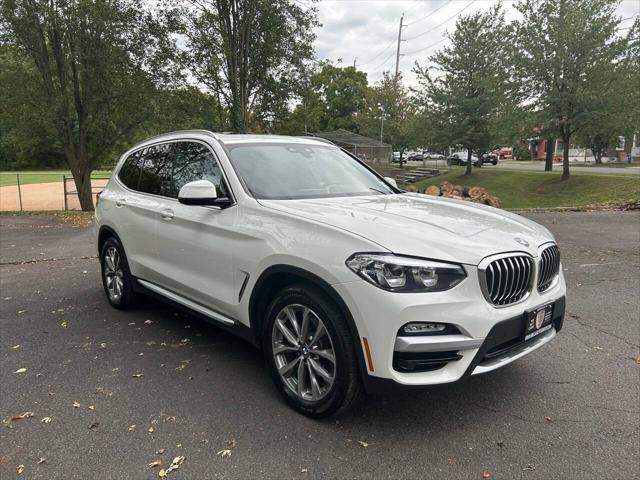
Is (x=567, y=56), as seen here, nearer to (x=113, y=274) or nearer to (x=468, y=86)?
(x=468, y=86)

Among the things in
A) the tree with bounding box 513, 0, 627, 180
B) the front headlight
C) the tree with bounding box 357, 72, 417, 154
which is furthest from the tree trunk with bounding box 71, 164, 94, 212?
the tree with bounding box 357, 72, 417, 154

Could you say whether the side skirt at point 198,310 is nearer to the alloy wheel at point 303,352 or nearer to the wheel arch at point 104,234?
the alloy wheel at point 303,352

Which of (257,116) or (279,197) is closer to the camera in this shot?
(279,197)

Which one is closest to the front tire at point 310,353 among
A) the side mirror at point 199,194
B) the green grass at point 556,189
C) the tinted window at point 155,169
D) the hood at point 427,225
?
the hood at point 427,225

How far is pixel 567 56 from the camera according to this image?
20750 millimetres

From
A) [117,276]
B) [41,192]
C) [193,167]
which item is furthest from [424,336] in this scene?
[41,192]

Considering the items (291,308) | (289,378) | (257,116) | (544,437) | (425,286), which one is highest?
(257,116)

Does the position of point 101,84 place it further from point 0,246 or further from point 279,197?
point 279,197

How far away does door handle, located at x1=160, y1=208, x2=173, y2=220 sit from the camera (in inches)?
161

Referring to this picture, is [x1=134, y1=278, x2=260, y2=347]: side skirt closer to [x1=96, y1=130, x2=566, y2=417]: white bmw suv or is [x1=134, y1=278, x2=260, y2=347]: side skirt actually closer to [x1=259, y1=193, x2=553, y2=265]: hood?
[x1=96, y1=130, x2=566, y2=417]: white bmw suv

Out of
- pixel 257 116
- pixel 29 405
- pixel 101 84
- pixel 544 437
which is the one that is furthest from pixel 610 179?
pixel 29 405

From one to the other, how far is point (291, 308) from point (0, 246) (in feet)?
28.0

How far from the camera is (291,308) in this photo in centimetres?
302

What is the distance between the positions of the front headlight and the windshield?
122cm
